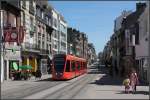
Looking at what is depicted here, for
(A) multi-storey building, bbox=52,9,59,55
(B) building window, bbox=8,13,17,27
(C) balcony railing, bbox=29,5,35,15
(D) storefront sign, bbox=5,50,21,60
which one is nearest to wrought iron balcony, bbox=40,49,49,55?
(C) balcony railing, bbox=29,5,35,15

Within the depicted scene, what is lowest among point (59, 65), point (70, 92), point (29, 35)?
point (70, 92)

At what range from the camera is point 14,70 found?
212 feet

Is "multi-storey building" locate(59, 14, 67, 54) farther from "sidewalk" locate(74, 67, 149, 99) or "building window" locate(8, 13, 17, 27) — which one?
"sidewalk" locate(74, 67, 149, 99)

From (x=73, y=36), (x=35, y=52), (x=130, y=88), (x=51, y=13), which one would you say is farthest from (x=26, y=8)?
(x=73, y=36)

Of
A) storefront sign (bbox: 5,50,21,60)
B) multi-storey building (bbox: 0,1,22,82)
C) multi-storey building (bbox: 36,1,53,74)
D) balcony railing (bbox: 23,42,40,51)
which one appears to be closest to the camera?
multi-storey building (bbox: 0,1,22,82)

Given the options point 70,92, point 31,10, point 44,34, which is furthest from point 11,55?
point 44,34

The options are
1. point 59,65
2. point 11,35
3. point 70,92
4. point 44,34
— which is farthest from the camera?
point 44,34

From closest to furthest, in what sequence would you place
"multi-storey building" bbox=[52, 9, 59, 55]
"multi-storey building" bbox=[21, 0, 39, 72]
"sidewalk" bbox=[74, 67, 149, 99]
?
"sidewalk" bbox=[74, 67, 149, 99]
"multi-storey building" bbox=[21, 0, 39, 72]
"multi-storey building" bbox=[52, 9, 59, 55]

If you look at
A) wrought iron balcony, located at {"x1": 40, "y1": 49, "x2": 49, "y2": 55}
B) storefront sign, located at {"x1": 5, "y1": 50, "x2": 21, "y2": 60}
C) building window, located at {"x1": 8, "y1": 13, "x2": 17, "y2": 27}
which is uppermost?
building window, located at {"x1": 8, "y1": 13, "x2": 17, "y2": 27}

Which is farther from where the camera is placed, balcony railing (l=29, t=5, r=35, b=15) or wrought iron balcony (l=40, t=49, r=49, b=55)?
wrought iron balcony (l=40, t=49, r=49, b=55)

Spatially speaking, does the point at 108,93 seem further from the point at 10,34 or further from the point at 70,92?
the point at 10,34

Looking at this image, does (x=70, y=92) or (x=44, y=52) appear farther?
(x=44, y=52)

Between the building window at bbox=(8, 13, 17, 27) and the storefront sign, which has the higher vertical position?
the building window at bbox=(8, 13, 17, 27)

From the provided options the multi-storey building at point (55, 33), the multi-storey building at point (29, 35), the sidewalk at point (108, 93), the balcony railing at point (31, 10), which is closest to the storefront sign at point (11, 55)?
the multi-storey building at point (29, 35)
